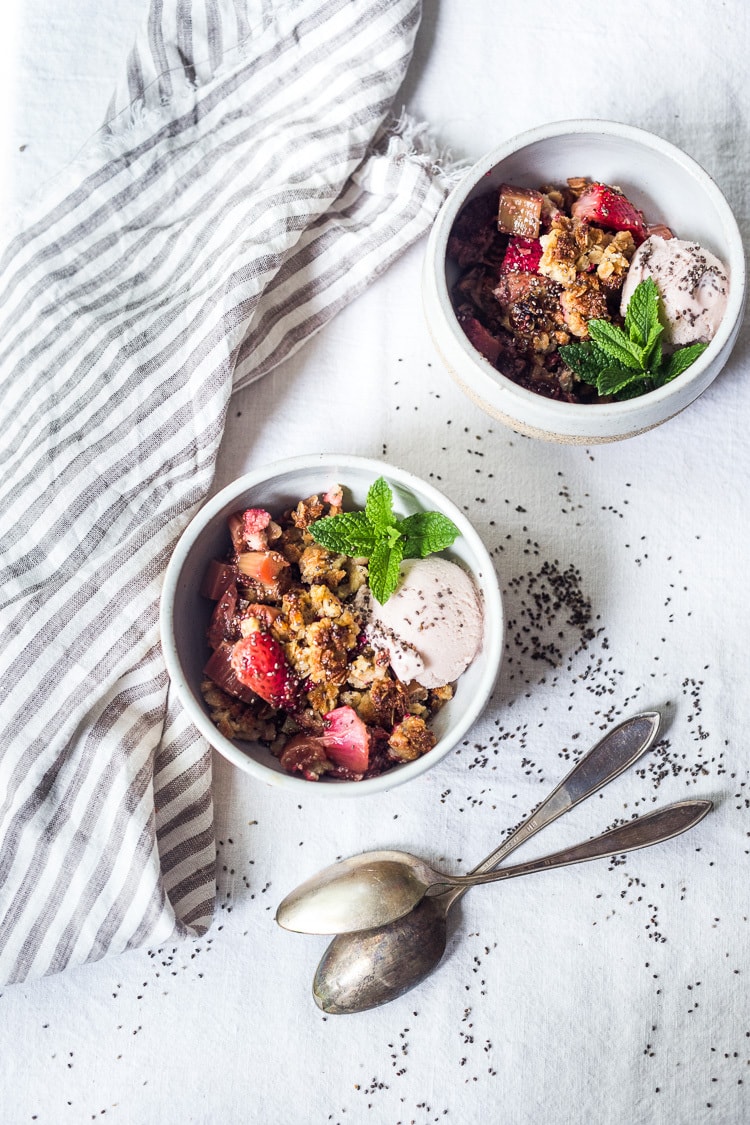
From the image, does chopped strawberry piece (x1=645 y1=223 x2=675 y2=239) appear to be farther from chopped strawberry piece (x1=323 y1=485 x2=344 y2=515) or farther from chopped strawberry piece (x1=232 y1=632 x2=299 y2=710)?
chopped strawberry piece (x1=232 y1=632 x2=299 y2=710)

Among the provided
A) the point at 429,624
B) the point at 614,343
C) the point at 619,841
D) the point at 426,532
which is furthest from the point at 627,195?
the point at 619,841

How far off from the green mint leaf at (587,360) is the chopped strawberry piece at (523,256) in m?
0.18

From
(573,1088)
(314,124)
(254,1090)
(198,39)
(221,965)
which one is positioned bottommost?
(573,1088)

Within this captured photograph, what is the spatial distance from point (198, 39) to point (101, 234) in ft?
1.46

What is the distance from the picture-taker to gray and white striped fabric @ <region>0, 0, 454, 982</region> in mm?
1740

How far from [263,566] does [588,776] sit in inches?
30.7

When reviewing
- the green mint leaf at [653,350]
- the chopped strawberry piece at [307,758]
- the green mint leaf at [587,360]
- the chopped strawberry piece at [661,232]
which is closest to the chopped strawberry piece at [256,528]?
the chopped strawberry piece at [307,758]

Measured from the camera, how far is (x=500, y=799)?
1900 mm

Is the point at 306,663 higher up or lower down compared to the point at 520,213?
lower down

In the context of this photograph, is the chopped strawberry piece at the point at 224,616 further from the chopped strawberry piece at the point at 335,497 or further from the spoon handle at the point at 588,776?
Answer: the spoon handle at the point at 588,776

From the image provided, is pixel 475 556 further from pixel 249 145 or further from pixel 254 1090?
pixel 254 1090

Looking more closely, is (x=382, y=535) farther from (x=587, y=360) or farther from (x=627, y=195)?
(x=627, y=195)

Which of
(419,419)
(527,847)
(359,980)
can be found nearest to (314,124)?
(419,419)

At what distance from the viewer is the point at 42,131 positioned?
199 cm
